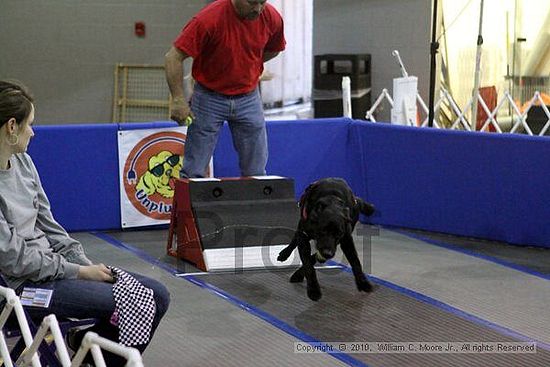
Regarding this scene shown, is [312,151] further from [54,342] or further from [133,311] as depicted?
[54,342]

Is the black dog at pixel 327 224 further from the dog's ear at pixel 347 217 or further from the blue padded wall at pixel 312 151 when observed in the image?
the blue padded wall at pixel 312 151

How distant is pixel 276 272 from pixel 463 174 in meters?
1.59

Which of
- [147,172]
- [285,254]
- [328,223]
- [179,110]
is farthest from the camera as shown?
[147,172]

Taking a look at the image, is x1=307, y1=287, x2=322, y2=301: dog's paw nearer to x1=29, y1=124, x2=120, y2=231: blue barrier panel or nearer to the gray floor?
the gray floor

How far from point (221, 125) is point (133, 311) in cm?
287

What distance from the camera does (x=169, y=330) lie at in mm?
4324

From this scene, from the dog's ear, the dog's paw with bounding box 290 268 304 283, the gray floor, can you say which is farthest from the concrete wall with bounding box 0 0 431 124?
the dog's ear

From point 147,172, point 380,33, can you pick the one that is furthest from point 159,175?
point 380,33

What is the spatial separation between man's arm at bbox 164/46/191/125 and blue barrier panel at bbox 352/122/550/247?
63.5 inches

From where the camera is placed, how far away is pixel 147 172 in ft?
21.0

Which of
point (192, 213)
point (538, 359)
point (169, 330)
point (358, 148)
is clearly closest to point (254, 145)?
point (192, 213)

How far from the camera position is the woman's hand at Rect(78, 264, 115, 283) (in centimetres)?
314

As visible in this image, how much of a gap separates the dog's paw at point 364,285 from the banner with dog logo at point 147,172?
1883mm

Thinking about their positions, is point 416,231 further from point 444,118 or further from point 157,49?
point 157,49
